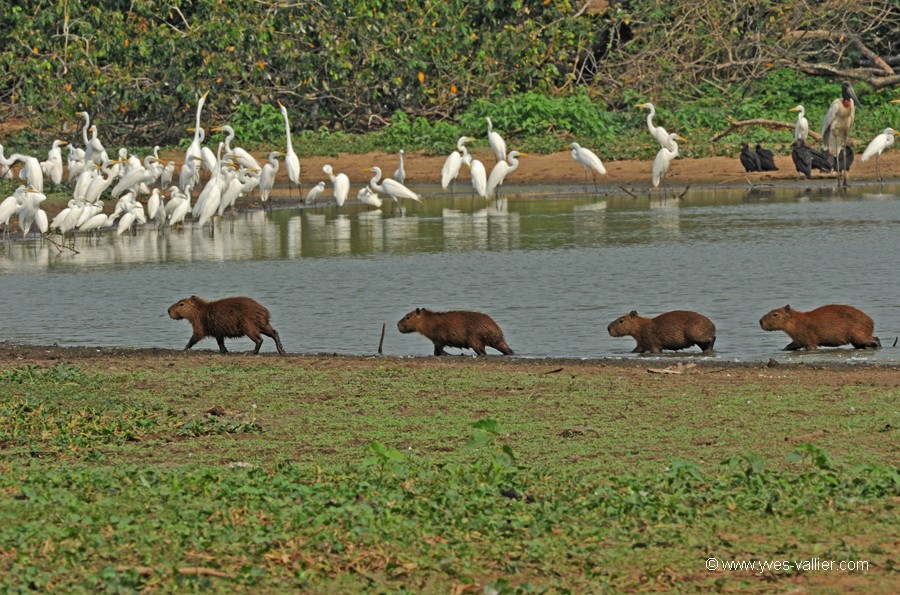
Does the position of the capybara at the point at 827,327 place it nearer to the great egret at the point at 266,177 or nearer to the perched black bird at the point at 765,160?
the perched black bird at the point at 765,160

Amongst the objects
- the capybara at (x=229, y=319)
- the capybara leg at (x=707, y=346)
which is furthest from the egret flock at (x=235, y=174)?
the capybara leg at (x=707, y=346)

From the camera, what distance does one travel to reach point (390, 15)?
30.4 m

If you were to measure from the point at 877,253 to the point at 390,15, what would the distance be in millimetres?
16358

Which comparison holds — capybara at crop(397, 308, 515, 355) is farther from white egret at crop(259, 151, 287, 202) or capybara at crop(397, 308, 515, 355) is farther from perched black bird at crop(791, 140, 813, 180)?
perched black bird at crop(791, 140, 813, 180)

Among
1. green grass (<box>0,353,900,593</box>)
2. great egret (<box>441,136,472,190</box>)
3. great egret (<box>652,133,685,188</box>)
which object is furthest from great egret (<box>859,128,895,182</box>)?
green grass (<box>0,353,900,593</box>)

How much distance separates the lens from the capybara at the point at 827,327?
34.0 feet

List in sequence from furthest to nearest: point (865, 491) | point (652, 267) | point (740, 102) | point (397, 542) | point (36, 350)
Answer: point (740, 102) < point (652, 267) < point (36, 350) < point (865, 491) < point (397, 542)

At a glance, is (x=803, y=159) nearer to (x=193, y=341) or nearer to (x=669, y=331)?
(x=669, y=331)

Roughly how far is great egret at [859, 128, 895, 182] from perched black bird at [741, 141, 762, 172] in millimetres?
1754

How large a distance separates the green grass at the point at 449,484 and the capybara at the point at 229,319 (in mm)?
2016

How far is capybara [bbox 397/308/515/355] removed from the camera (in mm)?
10609

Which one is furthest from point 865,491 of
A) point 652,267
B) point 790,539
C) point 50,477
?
point 652,267

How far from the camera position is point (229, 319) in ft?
35.8

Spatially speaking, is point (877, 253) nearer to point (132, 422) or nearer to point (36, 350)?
point (36, 350)
